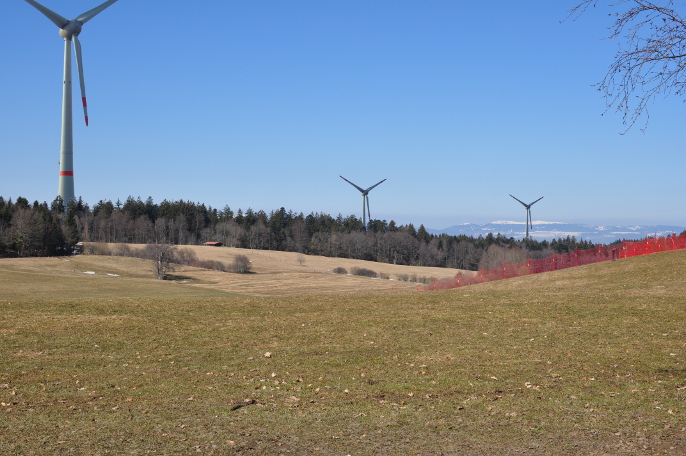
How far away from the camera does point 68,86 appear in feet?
381

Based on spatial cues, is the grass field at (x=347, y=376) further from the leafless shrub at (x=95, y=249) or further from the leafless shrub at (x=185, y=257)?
the leafless shrub at (x=95, y=249)

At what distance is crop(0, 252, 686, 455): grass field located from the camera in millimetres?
9773

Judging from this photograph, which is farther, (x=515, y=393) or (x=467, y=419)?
(x=515, y=393)

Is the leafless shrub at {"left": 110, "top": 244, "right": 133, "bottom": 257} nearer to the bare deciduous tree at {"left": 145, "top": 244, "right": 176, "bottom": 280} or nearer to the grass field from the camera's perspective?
the bare deciduous tree at {"left": 145, "top": 244, "right": 176, "bottom": 280}

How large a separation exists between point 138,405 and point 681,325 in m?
16.0

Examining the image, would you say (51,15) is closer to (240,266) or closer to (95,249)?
(95,249)

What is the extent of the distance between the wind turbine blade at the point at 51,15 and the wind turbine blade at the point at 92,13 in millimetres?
2481

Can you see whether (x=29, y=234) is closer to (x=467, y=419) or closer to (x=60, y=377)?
(x=60, y=377)

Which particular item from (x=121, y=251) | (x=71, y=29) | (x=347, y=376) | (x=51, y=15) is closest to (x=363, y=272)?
(x=121, y=251)

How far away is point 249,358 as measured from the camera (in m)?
16.4

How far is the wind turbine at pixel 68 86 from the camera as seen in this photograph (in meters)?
98.1

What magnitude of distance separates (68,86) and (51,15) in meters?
17.9

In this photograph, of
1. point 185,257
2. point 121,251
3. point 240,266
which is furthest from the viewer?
point 121,251

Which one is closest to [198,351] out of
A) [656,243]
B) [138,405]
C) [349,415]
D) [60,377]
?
[60,377]
